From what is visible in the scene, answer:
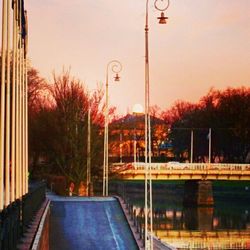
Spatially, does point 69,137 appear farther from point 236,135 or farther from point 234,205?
point 236,135

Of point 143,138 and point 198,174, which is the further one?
point 143,138

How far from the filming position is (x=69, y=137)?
67500 mm

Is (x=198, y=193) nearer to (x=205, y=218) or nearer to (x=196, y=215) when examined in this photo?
(x=196, y=215)

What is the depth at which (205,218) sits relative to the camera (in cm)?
7356

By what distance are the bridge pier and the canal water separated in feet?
3.86

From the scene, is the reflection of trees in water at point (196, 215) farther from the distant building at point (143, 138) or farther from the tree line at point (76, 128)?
the distant building at point (143, 138)

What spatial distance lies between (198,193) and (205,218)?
1543 centimetres

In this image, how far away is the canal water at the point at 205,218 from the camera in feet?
180

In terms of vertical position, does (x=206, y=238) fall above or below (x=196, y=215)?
below

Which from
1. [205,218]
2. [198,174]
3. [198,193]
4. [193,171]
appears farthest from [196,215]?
[198,174]

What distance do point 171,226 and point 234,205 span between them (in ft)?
78.7

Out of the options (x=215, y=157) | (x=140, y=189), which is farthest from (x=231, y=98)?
(x=140, y=189)

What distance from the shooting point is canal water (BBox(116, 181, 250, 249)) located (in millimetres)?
54719

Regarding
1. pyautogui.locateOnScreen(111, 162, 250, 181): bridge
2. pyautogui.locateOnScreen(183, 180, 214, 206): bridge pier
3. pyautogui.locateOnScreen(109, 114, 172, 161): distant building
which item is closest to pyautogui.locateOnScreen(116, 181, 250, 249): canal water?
pyautogui.locateOnScreen(183, 180, 214, 206): bridge pier
